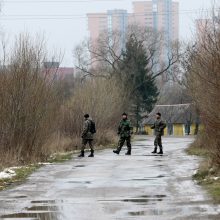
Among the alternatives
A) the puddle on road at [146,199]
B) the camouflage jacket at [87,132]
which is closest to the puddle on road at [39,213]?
the puddle on road at [146,199]

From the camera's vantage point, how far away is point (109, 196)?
1149 centimetres

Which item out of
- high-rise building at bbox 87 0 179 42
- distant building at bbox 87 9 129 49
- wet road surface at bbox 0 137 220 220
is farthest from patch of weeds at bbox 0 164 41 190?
high-rise building at bbox 87 0 179 42

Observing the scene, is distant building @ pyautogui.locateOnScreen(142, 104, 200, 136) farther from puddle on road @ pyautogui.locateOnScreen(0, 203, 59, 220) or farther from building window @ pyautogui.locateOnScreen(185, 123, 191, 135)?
puddle on road @ pyautogui.locateOnScreen(0, 203, 59, 220)

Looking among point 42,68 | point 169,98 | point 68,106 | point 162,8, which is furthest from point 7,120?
point 162,8

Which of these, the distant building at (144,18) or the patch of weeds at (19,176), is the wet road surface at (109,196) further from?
the distant building at (144,18)

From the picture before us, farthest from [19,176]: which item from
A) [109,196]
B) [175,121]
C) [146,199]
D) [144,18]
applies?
[144,18]

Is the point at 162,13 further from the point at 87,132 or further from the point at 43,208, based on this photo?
the point at 43,208

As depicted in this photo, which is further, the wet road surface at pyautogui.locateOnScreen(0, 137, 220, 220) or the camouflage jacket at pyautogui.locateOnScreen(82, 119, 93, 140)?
the camouflage jacket at pyautogui.locateOnScreen(82, 119, 93, 140)

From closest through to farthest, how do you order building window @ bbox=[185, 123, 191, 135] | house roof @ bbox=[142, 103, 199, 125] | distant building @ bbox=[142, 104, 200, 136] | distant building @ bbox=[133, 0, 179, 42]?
building window @ bbox=[185, 123, 191, 135] → distant building @ bbox=[142, 104, 200, 136] → house roof @ bbox=[142, 103, 199, 125] → distant building @ bbox=[133, 0, 179, 42]

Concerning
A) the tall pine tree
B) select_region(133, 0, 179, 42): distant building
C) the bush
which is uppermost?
select_region(133, 0, 179, 42): distant building

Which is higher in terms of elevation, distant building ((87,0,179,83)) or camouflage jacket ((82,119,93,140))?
distant building ((87,0,179,83))

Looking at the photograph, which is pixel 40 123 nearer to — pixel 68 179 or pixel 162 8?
pixel 68 179

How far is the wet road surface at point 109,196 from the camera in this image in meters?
9.33

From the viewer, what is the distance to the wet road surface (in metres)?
9.33
